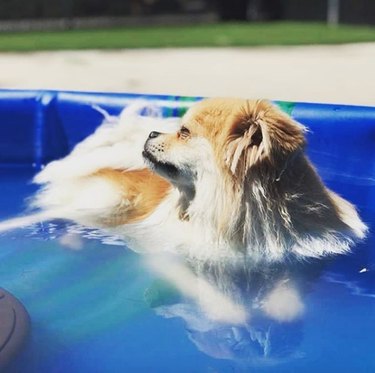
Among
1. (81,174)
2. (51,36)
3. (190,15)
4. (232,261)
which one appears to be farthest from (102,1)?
(232,261)

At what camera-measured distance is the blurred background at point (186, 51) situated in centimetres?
715

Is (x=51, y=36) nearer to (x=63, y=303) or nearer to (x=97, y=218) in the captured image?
(x=97, y=218)

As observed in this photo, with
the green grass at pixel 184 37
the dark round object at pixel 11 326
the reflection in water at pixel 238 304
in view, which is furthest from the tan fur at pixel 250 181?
the green grass at pixel 184 37

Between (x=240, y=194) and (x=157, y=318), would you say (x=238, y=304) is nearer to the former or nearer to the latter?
(x=157, y=318)

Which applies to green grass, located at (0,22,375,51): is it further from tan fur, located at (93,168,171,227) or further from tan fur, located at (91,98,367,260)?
tan fur, located at (91,98,367,260)

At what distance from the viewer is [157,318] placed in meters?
2.72

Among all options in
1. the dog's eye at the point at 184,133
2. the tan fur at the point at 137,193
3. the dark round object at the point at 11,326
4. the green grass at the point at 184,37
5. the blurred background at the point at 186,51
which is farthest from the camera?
the green grass at the point at 184,37

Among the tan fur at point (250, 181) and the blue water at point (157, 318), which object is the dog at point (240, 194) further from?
the blue water at point (157, 318)

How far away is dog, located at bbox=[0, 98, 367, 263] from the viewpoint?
288 cm

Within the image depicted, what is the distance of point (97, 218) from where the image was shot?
12.2 feet

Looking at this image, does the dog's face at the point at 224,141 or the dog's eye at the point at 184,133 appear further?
the dog's eye at the point at 184,133

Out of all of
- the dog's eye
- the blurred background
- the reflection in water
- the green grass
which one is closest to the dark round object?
the reflection in water

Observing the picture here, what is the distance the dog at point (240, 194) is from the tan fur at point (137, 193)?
23 millimetres

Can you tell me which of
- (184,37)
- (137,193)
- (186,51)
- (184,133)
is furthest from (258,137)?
(184,37)
